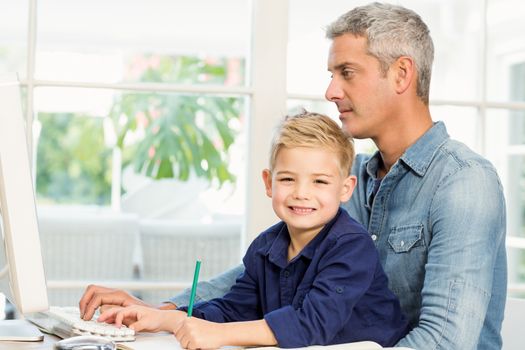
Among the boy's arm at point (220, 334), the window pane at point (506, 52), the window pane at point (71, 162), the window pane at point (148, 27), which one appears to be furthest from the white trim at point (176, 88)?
the window pane at point (71, 162)

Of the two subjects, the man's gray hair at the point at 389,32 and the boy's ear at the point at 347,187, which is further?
the man's gray hair at the point at 389,32

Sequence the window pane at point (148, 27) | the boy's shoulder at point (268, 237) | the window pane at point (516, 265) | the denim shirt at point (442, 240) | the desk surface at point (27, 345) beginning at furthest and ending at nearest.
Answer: the window pane at point (148, 27) → the window pane at point (516, 265) → the boy's shoulder at point (268, 237) → the denim shirt at point (442, 240) → the desk surface at point (27, 345)

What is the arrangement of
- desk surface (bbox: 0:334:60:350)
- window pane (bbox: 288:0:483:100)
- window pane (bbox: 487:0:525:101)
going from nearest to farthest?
1. desk surface (bbox: 0:334:60:350)
2. window pane (bbox: 487:0:525:101)
3. window pane (bbox: 288:0:483:100)

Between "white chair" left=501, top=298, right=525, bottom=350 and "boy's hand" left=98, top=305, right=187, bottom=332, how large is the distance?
→ 727 millimetres

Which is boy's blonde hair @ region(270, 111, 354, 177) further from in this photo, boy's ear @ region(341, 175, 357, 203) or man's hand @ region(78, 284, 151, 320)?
A: man's hand @ region(78, 284, 151, 320)

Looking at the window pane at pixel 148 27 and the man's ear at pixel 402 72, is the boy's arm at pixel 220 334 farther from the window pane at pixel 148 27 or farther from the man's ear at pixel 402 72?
the window pane at pixel 148 27

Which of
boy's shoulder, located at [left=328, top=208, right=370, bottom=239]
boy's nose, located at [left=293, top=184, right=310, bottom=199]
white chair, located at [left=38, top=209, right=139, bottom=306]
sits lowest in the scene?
white chair, located at [left=38, top=209, right=139, bottom=306]

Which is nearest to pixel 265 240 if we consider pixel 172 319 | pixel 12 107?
pixel 172 319

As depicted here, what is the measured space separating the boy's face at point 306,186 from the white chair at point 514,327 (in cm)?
54

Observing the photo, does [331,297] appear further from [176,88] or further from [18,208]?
[176,88]

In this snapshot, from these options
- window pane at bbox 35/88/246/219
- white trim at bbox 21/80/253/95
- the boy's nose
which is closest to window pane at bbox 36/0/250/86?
window pane at bbox 35/88/246/219

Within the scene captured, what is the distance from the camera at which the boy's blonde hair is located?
1492mm

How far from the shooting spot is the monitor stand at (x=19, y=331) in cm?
138

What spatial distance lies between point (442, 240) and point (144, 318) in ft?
1.74
